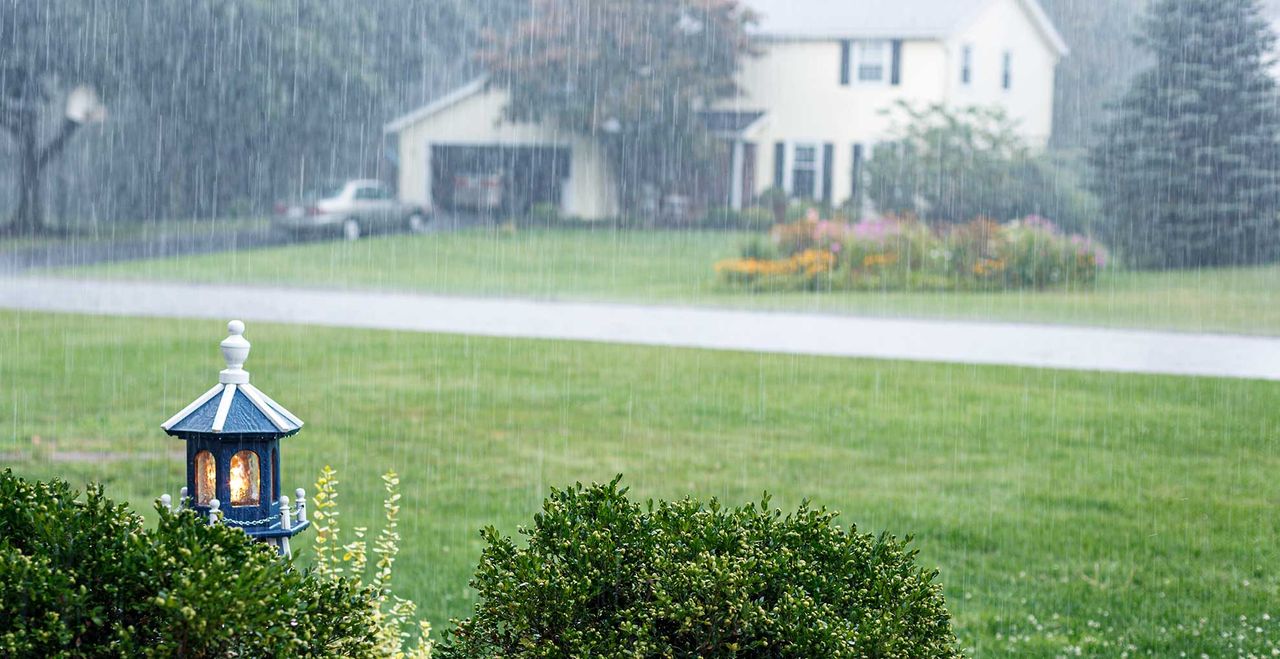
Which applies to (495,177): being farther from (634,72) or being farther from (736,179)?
(736,179)

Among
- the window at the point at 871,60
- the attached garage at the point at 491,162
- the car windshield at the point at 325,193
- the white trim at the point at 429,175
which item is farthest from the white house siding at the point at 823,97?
the car windshield at the point at 325,193

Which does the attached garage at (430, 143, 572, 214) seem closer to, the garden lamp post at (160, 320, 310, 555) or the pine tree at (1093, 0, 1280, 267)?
the pine tree at (1093, 0, 1280, 267)

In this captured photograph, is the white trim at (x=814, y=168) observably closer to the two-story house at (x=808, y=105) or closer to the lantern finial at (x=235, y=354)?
the two-story house at (x=808, y=105)

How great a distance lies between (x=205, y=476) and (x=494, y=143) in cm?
2961

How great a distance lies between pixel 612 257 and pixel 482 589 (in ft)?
74.7

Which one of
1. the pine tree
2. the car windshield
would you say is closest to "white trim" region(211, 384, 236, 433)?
the pine tree

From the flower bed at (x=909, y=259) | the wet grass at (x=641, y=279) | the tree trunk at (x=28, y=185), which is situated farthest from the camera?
the tree trunk at (x=28, y=185)

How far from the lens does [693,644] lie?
2764 mm

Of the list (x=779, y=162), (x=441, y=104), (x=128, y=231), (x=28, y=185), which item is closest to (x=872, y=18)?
(x=779, y=162)

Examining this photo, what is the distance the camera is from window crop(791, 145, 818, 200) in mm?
29688

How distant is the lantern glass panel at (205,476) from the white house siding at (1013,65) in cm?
2632

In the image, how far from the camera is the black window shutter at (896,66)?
28812mm

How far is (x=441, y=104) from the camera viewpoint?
3197cm

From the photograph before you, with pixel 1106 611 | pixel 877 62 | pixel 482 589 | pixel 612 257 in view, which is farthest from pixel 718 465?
pixel 877 62
